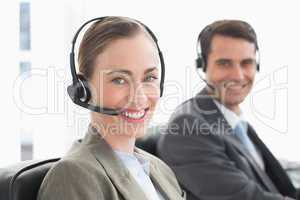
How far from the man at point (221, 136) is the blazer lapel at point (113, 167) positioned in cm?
43

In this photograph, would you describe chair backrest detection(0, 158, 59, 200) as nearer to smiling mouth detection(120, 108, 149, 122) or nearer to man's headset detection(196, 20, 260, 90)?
smiling mouth detection(120, 108, 149, 122)

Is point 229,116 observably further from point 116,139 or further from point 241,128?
point 116,139

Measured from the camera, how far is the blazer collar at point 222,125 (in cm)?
138

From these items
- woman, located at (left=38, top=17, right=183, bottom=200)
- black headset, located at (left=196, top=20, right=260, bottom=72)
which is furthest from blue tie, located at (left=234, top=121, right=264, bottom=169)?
woman, located at (left=38, top=17, right=183, bottom=200)

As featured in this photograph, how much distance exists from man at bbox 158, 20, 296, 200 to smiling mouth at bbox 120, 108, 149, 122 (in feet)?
1.24

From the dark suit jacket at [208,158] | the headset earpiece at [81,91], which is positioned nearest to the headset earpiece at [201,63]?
the dark suit jacket at [208,158]

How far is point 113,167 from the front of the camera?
0.93m

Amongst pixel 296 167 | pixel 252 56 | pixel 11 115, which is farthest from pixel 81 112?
pixel 296 167

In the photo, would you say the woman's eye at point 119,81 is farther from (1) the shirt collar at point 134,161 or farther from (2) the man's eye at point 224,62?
(2) the man's eye at point 224,62

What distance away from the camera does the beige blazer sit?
81cm

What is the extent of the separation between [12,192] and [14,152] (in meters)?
0.94

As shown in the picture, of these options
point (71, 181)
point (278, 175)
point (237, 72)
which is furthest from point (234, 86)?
point (71, 181)

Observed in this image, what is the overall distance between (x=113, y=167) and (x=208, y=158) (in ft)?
1.59

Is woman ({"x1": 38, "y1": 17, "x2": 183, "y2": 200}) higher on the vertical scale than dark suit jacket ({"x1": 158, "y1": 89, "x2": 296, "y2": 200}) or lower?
higher
